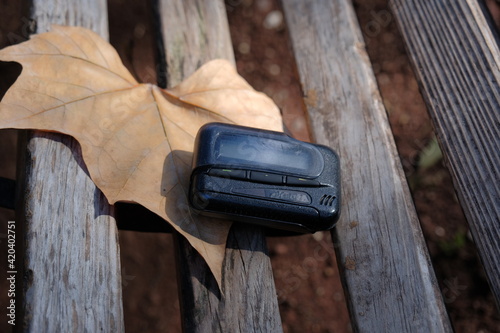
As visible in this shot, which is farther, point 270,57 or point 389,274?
point 270,57

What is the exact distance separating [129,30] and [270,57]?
72 centimetres

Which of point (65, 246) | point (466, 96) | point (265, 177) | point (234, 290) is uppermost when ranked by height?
point (466, 96)

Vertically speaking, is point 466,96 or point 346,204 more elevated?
point 466,96

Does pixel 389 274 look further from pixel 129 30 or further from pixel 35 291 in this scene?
pixel 129 30

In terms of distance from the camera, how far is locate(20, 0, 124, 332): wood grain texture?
942mm

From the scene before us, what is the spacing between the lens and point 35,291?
95 cm

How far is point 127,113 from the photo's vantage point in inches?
42.6

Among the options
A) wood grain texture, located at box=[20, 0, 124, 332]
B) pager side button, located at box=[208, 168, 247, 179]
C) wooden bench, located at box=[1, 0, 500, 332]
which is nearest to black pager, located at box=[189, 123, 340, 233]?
pager side button, located at box=[208, 168, 247, 179]

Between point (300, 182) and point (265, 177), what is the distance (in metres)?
0.08

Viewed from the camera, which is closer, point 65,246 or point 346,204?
point 65,246

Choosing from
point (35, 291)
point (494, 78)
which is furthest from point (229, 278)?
point (494, 78)

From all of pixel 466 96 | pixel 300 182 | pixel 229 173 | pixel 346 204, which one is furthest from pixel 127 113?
pixel 466 96

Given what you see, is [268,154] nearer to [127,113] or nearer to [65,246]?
[127,113]

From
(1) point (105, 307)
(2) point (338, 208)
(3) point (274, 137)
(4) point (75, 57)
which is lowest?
(1) point (105, 307)
